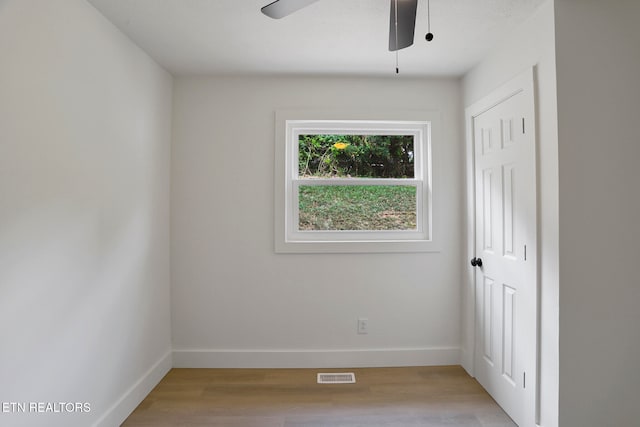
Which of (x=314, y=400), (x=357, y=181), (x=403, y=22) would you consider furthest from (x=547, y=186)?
(x=314, y=400)

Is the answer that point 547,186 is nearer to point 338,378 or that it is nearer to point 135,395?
point 338,378

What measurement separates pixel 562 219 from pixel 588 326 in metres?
0.52

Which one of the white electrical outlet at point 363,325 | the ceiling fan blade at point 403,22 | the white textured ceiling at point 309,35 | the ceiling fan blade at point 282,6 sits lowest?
the white electrical outlet at point 363,325

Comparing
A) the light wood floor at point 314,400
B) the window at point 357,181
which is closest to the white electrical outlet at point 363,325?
the light wood floor at point 314,400

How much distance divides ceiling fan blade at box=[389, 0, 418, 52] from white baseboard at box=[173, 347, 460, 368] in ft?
7.20

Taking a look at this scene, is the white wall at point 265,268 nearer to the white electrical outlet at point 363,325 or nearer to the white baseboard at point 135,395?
the white electrical outlet at point 363,325

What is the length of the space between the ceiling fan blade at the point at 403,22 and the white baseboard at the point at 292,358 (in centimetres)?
219

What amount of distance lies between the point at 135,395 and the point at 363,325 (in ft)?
5.32

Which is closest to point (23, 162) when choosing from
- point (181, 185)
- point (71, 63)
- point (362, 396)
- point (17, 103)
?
point (17, 103)

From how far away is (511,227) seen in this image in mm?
2127

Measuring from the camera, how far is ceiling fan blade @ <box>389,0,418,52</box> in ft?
4.66

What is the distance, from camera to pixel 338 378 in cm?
260

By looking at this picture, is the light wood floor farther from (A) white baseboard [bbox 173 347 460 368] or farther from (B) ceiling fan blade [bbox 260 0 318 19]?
(B) ceiling fan blade [bbox 260 0 318 19]

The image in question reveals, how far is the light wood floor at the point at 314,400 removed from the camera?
209 centimetres
